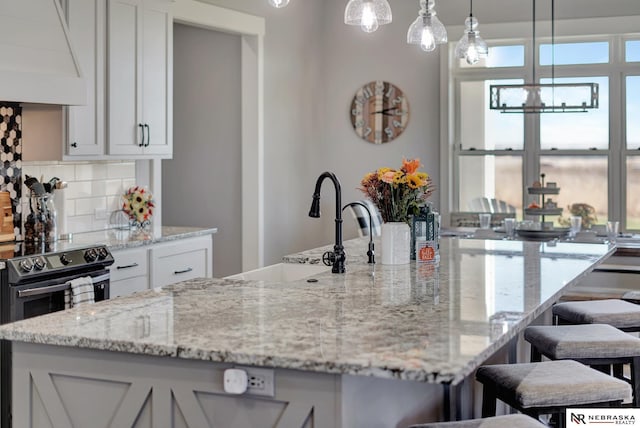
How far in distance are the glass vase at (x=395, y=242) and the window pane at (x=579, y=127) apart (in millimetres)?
4503

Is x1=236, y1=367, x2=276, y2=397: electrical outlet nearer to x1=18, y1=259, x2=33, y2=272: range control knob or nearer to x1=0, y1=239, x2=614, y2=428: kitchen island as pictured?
x1=0, y1=239, x2=614, y2=428: kitchen island

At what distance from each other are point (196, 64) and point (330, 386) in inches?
230

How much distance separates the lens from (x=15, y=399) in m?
2.52

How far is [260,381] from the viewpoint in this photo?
84.9 inches

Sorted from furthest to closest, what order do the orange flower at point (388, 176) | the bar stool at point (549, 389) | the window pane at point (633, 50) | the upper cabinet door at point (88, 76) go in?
the window pane at point (633, 50), the upper cabinet door at point (88, 76), the orange flower at point (388, 176), the bar stool at point (549, 389)

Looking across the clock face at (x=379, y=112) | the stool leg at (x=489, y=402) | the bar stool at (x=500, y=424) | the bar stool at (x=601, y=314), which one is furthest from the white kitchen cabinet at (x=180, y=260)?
the clock face at (x=379, y=112)

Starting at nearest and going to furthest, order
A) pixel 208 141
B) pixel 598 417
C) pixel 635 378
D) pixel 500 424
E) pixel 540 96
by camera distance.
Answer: pixel 500 424 → pixel 598 417 → pixel 635 378 → pixel 540 96 → pixel 208 141

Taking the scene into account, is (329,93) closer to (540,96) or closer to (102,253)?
(540,96)

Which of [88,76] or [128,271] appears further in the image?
[88,76]

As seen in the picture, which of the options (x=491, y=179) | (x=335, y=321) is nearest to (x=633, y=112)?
(x=491, y=179)

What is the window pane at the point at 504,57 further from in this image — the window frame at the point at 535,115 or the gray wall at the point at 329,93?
the gray wall at the point at 329,93

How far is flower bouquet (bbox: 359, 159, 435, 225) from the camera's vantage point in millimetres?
3838

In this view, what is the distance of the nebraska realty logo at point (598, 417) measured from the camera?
2.83 meters

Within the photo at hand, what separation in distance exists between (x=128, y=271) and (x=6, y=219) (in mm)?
735
